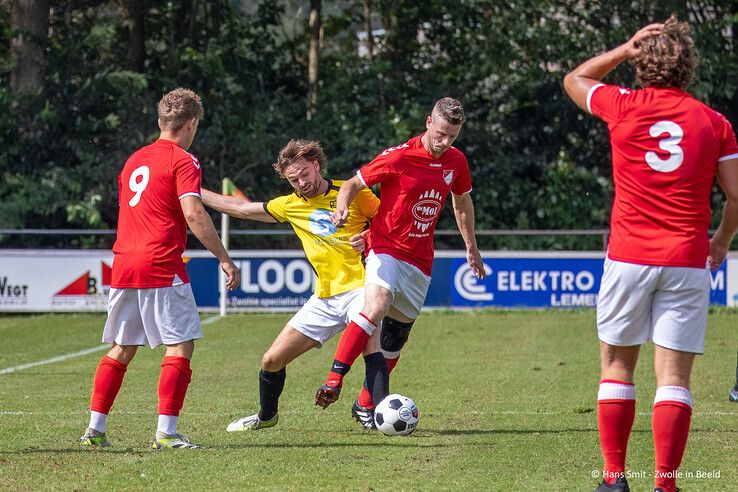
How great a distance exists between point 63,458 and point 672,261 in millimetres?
3432

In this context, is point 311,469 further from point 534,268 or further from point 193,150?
point 193,150

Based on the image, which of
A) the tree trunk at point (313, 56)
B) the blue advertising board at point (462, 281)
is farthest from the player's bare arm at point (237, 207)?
the tree trunk at point (313, 56)

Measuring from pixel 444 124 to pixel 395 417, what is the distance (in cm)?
184

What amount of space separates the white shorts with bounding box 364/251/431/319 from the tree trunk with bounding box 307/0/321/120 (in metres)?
17.3

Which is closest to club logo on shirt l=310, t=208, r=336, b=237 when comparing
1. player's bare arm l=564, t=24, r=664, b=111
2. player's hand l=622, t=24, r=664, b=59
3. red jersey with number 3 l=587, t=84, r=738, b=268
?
player's bare arm l=564, t=24, r=664, b=111

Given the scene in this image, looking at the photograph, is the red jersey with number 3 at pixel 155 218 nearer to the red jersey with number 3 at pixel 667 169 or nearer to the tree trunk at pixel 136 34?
the red jersey with number 3 at pixel 667 169

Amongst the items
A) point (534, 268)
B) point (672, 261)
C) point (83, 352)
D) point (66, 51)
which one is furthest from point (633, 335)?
point (66, 51)

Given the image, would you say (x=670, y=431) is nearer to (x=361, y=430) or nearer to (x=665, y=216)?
(x=665, y=216)

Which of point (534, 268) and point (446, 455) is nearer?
point (446, 455)

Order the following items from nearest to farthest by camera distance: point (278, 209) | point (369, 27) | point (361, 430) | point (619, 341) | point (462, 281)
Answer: point (619, 341), point (361, 430), point (278, 209), point (462, 281), point (369, 27)

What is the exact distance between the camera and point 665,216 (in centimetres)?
515

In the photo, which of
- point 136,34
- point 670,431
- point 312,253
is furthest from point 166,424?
point 136,34

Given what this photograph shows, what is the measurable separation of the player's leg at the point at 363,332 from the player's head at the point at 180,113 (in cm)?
146

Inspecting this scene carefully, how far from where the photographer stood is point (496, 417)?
8297 mm
